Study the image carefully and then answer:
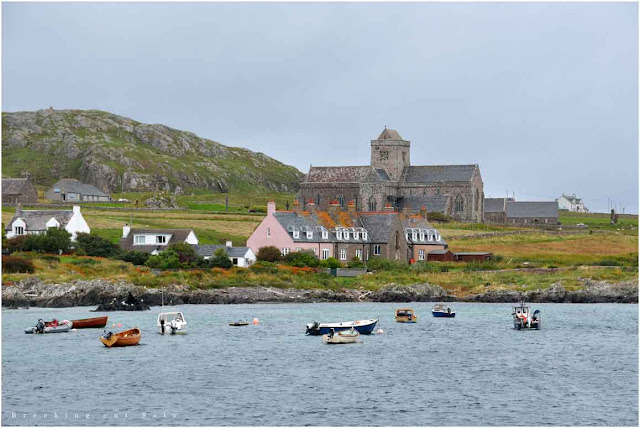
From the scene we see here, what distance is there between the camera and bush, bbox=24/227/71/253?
328ft

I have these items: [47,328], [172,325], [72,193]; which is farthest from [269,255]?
[72,193]

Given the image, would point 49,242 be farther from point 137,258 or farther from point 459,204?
point 459,204

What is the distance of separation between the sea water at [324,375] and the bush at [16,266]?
15.0 m

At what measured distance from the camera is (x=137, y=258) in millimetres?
98062

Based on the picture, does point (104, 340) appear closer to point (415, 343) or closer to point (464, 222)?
point (415, 343)

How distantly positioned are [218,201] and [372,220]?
287 feet

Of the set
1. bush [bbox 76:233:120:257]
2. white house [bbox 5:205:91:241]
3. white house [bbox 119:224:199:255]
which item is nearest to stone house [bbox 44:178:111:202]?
white house [bbox 5:205:91:241]

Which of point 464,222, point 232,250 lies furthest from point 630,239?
point 232,250

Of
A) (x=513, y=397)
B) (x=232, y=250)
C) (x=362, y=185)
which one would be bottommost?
(x=513, y=397)

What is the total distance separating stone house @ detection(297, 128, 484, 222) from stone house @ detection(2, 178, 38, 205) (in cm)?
4482

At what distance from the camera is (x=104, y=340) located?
5981cm

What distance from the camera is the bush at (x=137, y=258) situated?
98000mm

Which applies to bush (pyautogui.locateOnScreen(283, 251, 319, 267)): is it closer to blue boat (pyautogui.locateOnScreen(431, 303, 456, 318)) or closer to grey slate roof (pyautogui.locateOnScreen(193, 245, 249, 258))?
grey slate roof (pyautogui.locateOnScreen(193, 245, 249, 258))

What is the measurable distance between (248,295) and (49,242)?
23064 mm
